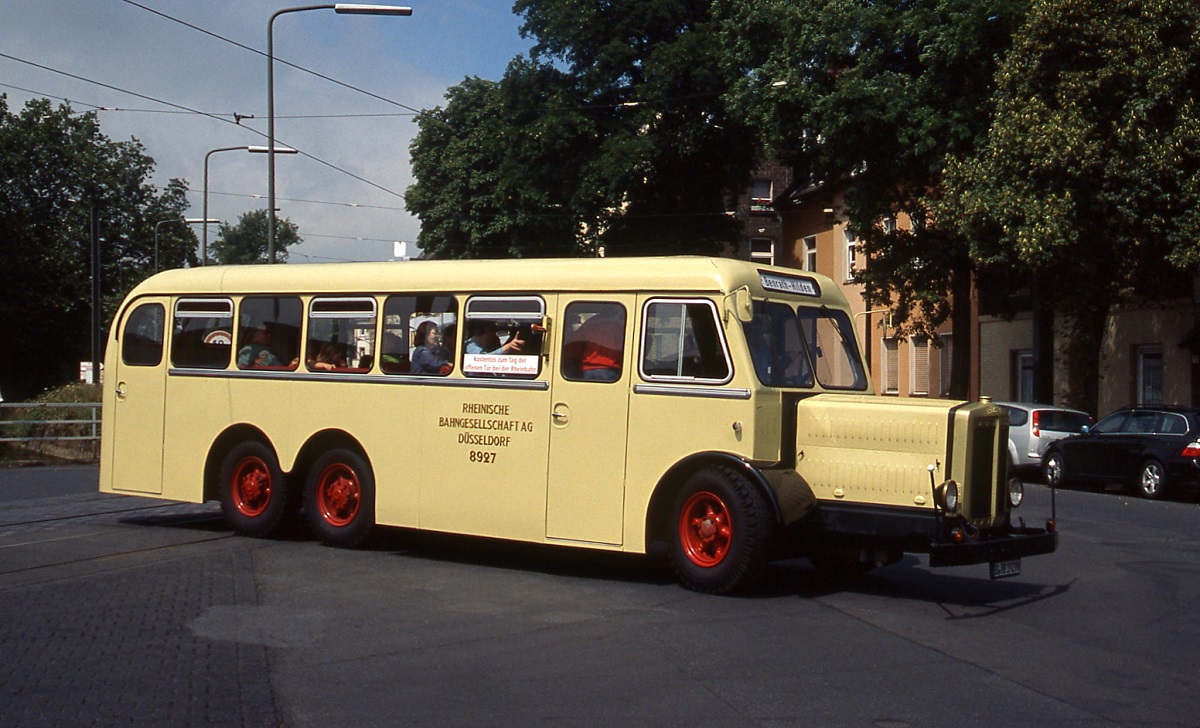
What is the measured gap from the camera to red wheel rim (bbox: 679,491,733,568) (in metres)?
10.5

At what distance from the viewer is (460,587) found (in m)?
10.9

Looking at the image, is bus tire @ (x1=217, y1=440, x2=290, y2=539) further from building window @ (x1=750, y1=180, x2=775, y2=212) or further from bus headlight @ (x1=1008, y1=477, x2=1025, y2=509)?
building window @ (x1=750, y1=180, x2=775, y2=212)

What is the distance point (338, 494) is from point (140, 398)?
9.37 ft

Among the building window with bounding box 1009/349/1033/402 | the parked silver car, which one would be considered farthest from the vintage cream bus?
the building window with bounding box 1009/349/1033/402

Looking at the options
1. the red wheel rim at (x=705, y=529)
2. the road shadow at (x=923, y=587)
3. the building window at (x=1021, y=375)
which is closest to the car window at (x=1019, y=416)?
the building window at (x=1021, y=375)

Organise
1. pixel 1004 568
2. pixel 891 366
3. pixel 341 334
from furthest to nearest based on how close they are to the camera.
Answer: pixel 891 366 < pixel 341 334 < pixel 1004 568

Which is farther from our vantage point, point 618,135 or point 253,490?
point 618,135

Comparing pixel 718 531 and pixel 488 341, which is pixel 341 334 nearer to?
pixel 488 341

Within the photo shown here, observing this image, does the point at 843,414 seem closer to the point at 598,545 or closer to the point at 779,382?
the point at 779,382

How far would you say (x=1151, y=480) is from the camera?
23156mm

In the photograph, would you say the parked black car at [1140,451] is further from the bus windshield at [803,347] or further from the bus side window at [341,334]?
the bus side window at [341,334]

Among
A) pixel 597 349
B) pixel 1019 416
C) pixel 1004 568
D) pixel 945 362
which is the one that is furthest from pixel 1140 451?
pixel 945 362

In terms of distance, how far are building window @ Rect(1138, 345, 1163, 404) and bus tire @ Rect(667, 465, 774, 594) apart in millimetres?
27109

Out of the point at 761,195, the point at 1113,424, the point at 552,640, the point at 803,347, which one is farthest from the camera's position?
the point at 761,195
